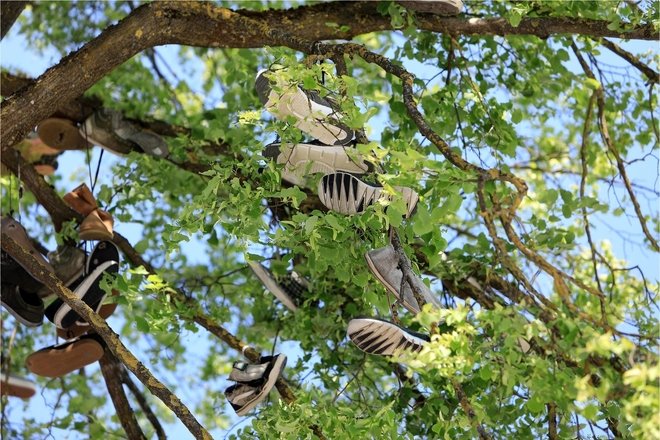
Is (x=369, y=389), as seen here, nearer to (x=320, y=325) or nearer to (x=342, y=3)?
(x=320, y=325)

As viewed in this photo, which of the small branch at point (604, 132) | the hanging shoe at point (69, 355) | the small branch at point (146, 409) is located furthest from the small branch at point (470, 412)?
the small branch at point (146, 409)

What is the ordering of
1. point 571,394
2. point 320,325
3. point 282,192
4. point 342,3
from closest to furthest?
1. point 571,394
2. point 282,192
3. point 342,3
4. point 320,325

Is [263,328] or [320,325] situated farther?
[263,328]

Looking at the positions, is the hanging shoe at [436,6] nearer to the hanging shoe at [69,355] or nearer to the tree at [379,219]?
the tree at [379,219]

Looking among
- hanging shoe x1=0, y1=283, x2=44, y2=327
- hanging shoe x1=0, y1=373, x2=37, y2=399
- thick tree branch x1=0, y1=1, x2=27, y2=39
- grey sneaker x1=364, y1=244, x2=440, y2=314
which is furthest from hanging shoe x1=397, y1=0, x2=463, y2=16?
hanging shoe x1=0, y1=373, x2=37, y2=399

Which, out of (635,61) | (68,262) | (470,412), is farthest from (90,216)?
(635,61)

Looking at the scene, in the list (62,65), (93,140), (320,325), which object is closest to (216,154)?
(93,140)

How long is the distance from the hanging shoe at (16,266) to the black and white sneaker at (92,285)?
18 centimetres

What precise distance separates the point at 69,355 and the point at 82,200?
60 centimetres

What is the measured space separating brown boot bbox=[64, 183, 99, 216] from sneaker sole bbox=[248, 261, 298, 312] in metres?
0.68

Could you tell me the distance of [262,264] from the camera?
4539 millimetres

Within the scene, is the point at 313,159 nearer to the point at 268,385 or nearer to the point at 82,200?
the point at 268,385

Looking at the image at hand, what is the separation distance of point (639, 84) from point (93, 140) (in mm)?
2423

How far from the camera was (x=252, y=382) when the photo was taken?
378 centimetres
